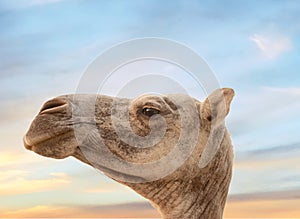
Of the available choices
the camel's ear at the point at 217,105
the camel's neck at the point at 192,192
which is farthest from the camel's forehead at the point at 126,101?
the camel's neck at the point at 192,192

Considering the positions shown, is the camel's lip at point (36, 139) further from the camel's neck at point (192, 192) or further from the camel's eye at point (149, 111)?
the camel's neck at point (192, 192)

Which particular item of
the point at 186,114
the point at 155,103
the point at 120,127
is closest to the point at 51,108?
the point at 120,127

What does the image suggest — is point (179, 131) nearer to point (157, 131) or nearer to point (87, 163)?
point (157, 131)

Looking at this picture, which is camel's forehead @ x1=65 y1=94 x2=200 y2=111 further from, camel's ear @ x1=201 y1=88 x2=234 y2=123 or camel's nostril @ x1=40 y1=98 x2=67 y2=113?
Result: camel's ear @ x1=201 y1=88 x2=234 y2=123

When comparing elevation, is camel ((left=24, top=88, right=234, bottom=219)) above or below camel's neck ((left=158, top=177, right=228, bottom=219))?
above

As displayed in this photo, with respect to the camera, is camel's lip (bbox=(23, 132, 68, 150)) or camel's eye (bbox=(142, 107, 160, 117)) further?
camel's eye (bbox=(142, 107, 160, 117))

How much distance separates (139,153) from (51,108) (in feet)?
3.19

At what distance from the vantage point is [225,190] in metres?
5.53

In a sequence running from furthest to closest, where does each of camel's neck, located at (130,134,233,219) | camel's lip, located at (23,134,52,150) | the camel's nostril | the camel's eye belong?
camel's neck, located at (130,134,233,219), the camel's eye, the camel's nostril, camel's lip, located at (23,134,52,150)

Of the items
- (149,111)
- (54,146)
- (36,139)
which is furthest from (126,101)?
(36,139)

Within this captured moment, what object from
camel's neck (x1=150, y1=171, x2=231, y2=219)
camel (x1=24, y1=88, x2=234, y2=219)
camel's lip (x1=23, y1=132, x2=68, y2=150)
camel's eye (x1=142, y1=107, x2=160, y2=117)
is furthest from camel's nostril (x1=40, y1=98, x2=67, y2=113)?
camel's neck (x1=150, y1=171, x2=231, y2=219)

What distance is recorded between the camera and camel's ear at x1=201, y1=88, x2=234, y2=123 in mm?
4910

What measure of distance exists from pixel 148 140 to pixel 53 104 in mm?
994

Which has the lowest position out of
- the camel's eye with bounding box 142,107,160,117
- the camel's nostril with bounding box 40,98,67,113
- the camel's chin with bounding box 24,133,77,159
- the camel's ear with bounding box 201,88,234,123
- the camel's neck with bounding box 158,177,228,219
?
the camel's neck with bounding box 158,177,228,219
